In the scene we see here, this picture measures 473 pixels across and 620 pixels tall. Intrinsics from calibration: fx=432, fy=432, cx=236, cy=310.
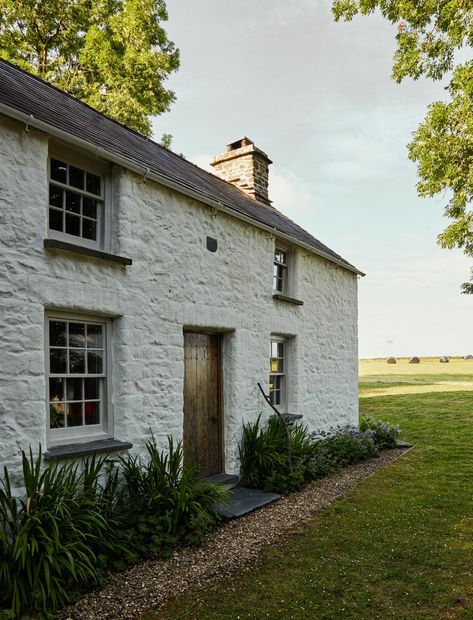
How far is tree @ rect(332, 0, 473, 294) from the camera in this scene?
9.85 meters

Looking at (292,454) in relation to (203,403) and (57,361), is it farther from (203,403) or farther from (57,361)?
(57,361)

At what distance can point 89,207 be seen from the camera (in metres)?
5.66

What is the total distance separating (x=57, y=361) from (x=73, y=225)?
1717 millimetres

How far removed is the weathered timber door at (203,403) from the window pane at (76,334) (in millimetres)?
1881

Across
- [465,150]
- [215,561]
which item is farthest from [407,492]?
Result: [465,150]

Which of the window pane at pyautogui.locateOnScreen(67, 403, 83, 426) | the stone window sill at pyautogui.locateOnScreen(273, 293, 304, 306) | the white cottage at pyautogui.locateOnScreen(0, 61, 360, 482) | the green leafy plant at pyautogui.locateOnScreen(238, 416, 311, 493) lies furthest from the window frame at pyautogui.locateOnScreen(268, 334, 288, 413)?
the window pane at pyautogui.locateOnScreen(67, 403, 83, 426)

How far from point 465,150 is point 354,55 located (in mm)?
4062

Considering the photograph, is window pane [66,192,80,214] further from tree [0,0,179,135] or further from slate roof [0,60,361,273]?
tree [0,0,179,135]

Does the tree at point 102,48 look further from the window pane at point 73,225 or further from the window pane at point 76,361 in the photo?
the window pane at point 76,361

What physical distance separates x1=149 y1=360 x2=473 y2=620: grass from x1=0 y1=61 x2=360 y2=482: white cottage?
2.14 meters

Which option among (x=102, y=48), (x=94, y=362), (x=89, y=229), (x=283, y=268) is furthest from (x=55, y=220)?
(x=102, y=48)

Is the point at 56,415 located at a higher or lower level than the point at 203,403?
higher

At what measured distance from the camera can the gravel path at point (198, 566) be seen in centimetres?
379

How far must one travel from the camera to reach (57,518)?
13.4ft
